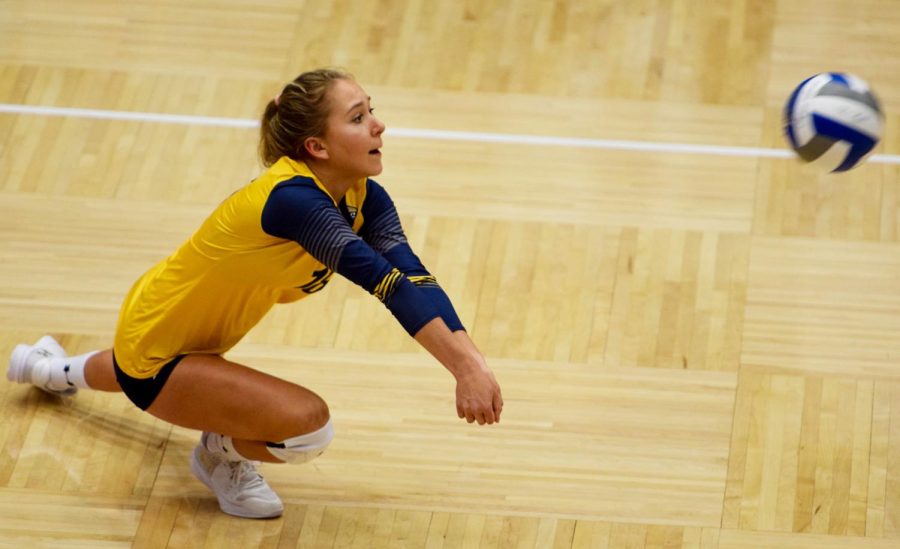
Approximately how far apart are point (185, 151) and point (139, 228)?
39cm

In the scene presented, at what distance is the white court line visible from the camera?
15.3 feet

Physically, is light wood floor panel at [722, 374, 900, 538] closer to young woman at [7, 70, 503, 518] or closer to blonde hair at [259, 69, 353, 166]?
young woman at [7, 70, 503, 518]

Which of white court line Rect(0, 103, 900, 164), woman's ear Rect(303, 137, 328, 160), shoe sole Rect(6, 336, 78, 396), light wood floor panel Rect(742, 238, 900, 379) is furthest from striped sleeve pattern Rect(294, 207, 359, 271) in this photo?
white court line Rect(0, 103, 900, 164)

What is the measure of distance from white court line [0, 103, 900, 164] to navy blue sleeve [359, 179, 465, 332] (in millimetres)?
1446

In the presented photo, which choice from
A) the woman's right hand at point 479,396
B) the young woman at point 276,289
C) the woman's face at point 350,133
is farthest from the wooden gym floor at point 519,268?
the woman's face at point 350,133

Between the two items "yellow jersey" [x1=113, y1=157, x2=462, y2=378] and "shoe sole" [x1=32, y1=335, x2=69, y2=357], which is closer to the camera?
"yellow jersey" [x1=113, y1=157, x2=462, y2=378]

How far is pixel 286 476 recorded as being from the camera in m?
3.68

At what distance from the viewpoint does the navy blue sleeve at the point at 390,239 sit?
3.13 m

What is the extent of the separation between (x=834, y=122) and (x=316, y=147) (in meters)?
1.26

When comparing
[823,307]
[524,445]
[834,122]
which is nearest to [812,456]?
[823,307]

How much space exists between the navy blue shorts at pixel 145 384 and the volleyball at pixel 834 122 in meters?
1.60

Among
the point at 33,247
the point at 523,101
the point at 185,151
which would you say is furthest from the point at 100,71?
the point at 523,101

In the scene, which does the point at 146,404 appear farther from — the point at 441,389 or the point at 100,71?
the point at 100,71

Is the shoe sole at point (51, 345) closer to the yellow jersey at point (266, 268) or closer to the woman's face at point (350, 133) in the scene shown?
the yellow jersey at point (266, 268)
